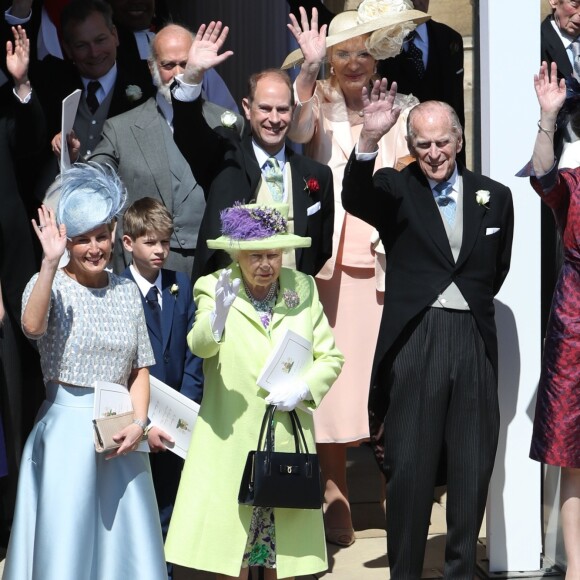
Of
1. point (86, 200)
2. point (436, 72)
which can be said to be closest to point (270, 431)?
point (86, 200)

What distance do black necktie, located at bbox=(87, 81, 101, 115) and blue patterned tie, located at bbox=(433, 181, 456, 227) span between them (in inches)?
73.4

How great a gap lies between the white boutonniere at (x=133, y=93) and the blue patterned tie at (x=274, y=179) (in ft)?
3.15

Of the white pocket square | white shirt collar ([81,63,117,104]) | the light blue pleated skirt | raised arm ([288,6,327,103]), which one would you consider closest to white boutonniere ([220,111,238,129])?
raised arm ([288,6,327,103])

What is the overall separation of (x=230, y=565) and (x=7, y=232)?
187cm

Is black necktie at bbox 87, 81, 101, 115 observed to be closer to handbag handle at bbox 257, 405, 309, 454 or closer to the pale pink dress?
the pale pink dress

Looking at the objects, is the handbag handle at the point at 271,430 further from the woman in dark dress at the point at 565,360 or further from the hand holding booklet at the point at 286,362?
the woman in dark dress at the point at 565,360

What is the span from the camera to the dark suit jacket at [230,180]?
222 inches

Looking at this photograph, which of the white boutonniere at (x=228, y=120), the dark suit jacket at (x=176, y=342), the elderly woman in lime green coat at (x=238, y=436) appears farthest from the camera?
the white boutonniere at (x=228, y=120)

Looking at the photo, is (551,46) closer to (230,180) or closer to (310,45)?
(310,45)

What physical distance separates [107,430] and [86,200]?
0.84 m

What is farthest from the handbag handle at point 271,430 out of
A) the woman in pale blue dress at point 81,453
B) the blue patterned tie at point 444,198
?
the blue patterned tie at point 444,198

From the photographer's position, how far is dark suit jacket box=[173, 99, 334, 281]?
5641 mm

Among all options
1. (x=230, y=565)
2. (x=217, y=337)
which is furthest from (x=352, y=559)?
(x=217, y=337)

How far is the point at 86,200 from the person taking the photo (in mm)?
4797
